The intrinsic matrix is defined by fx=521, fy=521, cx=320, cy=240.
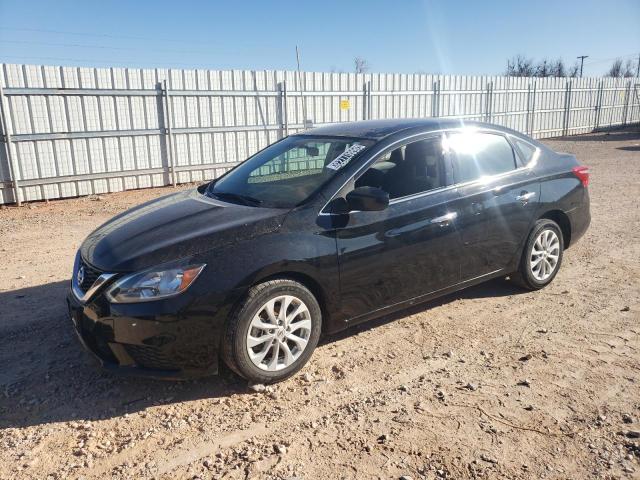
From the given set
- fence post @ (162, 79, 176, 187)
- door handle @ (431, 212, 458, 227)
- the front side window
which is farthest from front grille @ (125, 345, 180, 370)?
fence post @ (162, 79, 176, 187)

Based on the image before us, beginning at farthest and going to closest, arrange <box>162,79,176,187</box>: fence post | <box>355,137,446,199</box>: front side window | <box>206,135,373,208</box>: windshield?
<box>162,79,176,187</box>: fence post < <box>355,137,446,199</box>: front side window < <box>206,135,373,208</box>: windshield

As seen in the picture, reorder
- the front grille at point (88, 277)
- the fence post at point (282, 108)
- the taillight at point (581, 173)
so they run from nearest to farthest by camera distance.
Answer: the front grille at point (88, 277) < the taillight at point (581, 173) < the fence post at point (282, 108)

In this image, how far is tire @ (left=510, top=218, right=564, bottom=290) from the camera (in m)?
4.93

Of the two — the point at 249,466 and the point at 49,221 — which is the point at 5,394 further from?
the point at 49,221

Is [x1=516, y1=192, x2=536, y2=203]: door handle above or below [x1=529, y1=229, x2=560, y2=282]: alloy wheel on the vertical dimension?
above

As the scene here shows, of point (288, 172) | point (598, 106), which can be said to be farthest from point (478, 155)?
point (598, 106)

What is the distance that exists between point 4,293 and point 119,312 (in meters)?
2.86

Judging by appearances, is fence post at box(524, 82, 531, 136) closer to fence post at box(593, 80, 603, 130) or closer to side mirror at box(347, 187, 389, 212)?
fence post at box(593, 80, 603, 130)

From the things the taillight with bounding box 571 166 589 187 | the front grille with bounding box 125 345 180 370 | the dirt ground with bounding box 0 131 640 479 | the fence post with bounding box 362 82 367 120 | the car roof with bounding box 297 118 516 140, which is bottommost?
the dirt ground with bounding box 0 131 640 479

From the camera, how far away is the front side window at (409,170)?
402 cm

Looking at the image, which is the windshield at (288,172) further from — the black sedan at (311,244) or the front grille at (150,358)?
the front grille at (150,358)

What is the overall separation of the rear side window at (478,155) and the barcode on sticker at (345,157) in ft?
2.84

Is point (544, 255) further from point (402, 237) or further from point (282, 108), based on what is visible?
point (282, 108)

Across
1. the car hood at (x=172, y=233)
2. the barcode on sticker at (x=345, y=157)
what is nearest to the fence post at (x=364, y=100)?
the barcode on sticker at (x=345, y=157)
